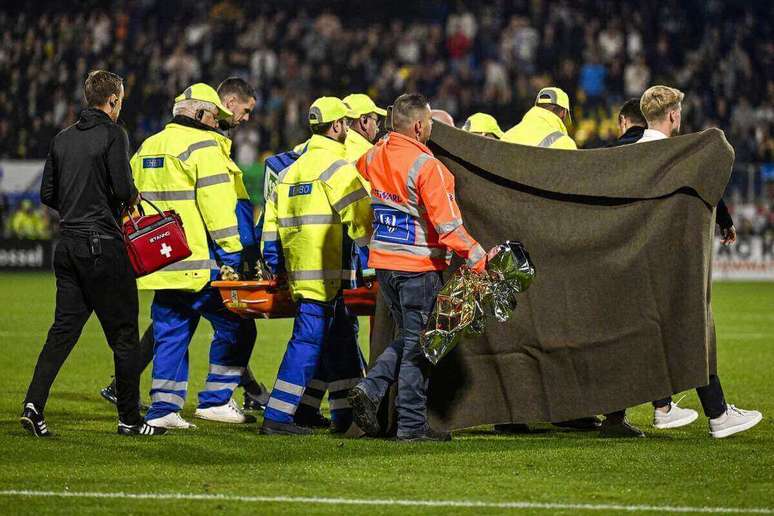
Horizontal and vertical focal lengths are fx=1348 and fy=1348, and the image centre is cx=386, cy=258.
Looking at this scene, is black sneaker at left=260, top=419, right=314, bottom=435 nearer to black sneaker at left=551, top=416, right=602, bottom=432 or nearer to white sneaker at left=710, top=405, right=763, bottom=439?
black sneaker at left=551, top=416, right=602, bottom=432

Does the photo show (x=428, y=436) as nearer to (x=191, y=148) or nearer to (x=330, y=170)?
(x=330, y=170)

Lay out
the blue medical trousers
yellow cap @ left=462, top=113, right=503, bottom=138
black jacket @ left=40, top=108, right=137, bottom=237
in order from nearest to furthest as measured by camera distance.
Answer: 1. the blue medical trousers
2. black jacket @ left=40, top=108, right=137, bottom=237
3. yellow cap @ left=462, top=113, right=503, bottom=138

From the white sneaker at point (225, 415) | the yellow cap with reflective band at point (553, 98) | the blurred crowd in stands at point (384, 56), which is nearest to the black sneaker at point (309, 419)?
the white sneaker at point (225, 415)

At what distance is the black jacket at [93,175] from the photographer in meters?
8.44

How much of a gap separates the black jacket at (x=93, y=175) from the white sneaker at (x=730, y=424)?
4.03 meters

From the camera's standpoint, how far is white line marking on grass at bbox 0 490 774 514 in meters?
6.30

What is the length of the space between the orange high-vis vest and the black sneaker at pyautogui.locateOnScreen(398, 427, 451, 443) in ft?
3.46

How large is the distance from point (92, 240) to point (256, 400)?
9.46 feet

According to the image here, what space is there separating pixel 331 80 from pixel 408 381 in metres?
23.5

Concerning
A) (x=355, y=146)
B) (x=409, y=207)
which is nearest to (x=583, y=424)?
(x=409, y=207)

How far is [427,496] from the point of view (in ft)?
21.7

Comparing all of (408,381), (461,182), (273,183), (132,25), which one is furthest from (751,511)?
(132,25)

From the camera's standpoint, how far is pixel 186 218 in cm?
951

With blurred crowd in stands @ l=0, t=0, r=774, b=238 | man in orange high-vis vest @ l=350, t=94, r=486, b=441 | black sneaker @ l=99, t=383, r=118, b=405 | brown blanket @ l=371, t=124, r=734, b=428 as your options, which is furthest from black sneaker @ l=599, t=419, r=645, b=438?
blurred crowd in stands @ l=0, t=0, r=774, b=238
